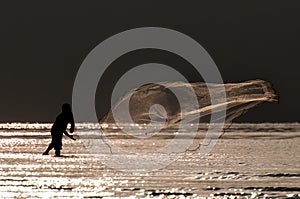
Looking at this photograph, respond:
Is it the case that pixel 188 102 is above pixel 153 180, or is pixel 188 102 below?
above

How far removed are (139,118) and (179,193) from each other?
8657mm

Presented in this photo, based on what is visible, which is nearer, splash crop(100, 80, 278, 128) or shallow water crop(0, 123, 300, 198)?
shallow water crop(0, 123, 300, 198)

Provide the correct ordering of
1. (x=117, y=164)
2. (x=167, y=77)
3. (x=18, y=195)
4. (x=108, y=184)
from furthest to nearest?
(x=117, y=164), (x=167, y=77), (x=108, y=184), (x=18, y=195)

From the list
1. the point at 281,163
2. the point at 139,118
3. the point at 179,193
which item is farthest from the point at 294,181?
the point at 281,163

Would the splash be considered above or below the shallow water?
above

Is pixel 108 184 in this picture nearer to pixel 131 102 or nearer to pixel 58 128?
pixel 131 102

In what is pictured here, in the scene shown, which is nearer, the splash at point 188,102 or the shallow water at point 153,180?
the shallow water at point 153,180

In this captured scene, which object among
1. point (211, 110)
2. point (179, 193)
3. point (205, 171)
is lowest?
point (179, 193)

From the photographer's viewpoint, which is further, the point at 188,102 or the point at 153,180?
the point at 188,102

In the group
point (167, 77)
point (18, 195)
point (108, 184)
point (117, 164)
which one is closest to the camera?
point (18, 195)

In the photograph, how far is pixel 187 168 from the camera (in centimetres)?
3309

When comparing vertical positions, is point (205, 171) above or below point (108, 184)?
above

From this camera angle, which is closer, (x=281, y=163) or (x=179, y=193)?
(x=179, y=193)

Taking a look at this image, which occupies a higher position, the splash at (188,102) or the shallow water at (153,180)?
the splash at (188,102)
